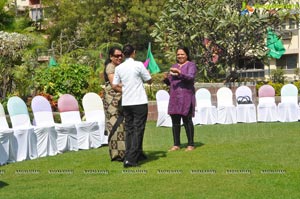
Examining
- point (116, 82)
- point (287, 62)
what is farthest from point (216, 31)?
point (287, 62)

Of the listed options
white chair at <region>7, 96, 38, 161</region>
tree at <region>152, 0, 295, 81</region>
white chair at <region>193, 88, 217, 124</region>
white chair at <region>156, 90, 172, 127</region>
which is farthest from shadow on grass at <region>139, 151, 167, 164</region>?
tree at <region>152, 0, 295, 81</region>

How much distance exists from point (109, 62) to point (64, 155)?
211cm

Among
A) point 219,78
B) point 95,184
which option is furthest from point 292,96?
point 95,184

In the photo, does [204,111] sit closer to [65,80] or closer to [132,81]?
[65,80]

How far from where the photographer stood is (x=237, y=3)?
760 inches

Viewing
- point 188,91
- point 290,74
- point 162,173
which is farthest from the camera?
point 290,74

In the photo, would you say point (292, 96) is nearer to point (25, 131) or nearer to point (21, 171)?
point (25, 131)

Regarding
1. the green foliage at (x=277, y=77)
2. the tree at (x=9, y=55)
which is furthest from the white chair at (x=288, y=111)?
the green foliage at (x=277, y=77)

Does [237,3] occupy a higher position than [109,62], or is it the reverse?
[237,3]

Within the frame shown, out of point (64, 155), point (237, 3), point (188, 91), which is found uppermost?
point (237, 3)

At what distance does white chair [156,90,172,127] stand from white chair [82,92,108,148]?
3.70 meters

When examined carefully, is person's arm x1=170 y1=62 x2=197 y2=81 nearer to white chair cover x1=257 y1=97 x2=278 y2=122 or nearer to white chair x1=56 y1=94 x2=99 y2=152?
white chair x1=56 y1=94 x2=99 y2=152

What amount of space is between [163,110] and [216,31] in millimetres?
3935

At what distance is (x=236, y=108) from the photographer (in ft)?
54.7
